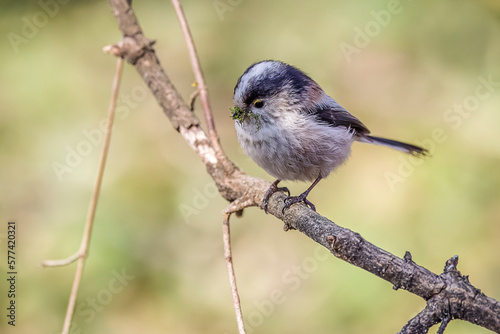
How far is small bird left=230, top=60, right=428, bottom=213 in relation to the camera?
239 centimetres

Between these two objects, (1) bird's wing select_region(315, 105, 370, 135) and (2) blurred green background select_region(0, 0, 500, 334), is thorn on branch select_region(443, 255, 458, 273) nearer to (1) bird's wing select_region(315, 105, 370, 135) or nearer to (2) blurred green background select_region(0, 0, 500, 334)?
(1) bird's wing select_region(315, 105, 370, 135)

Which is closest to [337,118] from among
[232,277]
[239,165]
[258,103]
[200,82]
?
[258,103]

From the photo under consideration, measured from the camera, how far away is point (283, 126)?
2.45 metres

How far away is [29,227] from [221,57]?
200 cm

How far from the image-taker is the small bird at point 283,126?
2.39m

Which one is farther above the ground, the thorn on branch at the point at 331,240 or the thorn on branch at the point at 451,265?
the thorn on branch at the point at 451,265

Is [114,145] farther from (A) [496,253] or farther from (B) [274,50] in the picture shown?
(A) [496,253]

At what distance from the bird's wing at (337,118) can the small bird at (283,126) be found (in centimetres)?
1

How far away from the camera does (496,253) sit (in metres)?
3.22

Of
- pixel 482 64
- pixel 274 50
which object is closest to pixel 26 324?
pixel 274 50

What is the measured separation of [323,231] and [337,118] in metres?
1.20

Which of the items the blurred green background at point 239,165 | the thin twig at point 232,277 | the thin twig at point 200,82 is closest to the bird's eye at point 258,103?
the thin twig at point 200,82

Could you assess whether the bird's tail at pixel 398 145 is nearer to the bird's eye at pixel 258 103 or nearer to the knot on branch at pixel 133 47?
the bird's eye at pixel 258 103

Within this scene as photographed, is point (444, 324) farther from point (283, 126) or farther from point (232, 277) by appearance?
point (283, 126)
